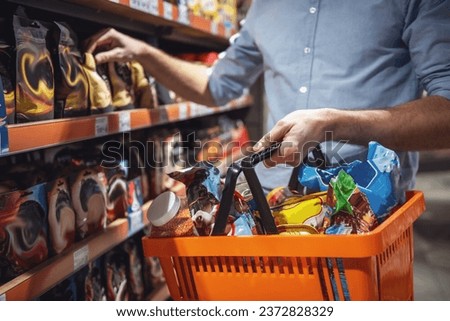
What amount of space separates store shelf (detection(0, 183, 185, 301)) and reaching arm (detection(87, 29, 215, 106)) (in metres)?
0.54

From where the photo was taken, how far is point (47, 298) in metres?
1.78

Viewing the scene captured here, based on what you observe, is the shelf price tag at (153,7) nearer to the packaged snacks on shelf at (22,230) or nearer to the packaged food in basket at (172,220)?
the packaged snacks on shelf at (22,230)

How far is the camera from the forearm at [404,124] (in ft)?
4.23

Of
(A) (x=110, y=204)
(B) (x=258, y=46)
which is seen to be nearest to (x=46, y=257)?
(A) (x=110, y=204)

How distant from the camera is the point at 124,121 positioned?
1895 mm

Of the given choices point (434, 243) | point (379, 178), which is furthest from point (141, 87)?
point (434, 243)

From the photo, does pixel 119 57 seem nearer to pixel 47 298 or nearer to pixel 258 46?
pixel 258 46

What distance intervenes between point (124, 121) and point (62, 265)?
577 millimetres

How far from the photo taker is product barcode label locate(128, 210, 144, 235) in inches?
78.4

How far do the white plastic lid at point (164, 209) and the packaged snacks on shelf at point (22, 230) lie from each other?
17.9 inches

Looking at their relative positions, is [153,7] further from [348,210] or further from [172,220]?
[348,210]

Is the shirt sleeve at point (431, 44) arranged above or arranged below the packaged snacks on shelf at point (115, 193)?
above

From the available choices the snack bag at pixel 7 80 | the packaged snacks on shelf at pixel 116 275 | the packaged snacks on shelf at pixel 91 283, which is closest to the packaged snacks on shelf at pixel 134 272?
the packaged snacks on shelf at pixel 116 275

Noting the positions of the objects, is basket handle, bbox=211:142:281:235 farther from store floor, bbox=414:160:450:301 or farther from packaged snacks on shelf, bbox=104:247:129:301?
store floor, bbox=414:160:450:301
